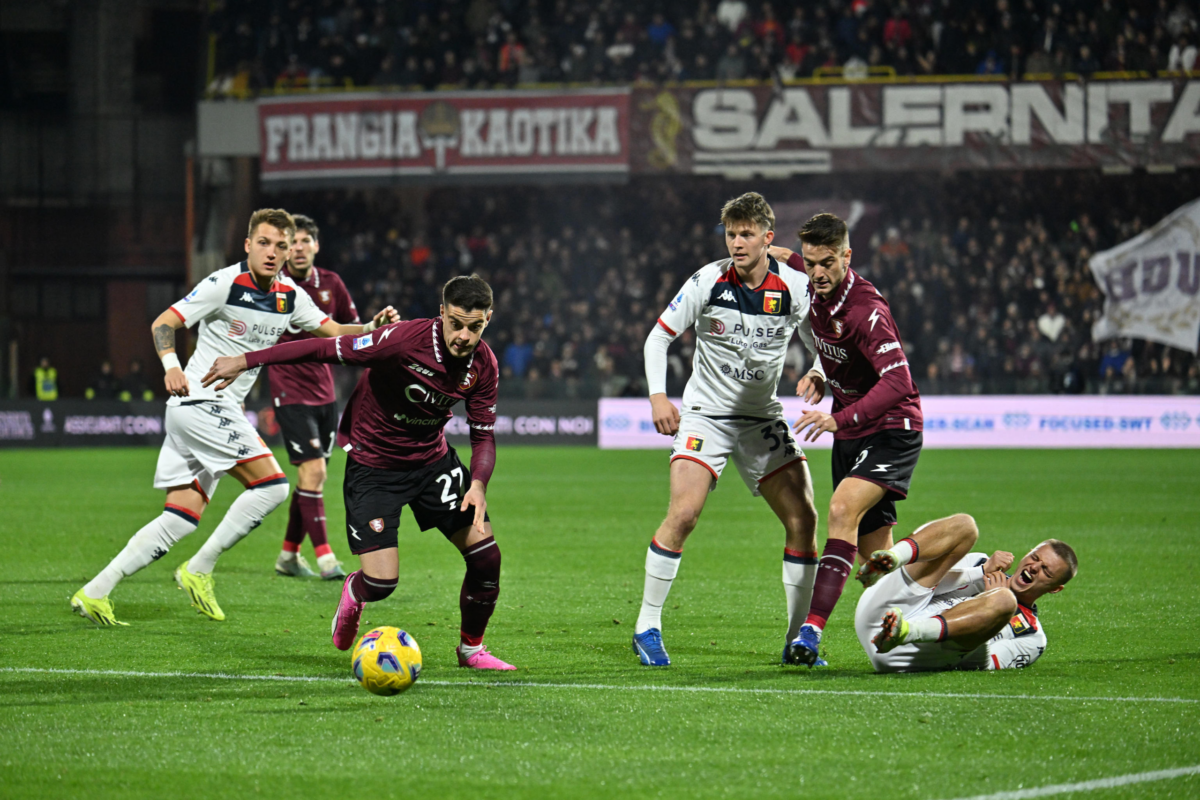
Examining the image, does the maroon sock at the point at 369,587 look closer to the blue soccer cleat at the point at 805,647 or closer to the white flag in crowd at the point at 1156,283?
the blue soccer cleat at the point at 805,647

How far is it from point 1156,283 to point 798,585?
21333 mm

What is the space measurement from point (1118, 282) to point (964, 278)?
2.95 m

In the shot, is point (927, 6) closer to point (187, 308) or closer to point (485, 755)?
point (187, 308)

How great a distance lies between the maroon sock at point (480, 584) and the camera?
6527mm

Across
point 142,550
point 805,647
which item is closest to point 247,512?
point 142,550

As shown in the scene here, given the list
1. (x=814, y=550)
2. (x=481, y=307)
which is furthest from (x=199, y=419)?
(x=814, y=550)

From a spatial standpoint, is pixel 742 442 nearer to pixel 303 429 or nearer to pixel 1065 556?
pixel 1065 556

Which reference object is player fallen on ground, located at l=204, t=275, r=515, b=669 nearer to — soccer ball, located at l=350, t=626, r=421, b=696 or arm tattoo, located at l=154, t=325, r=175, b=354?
soccer ball, located at l=350, t=626, r=421, b=696

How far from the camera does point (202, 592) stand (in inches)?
320

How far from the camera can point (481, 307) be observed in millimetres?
6176

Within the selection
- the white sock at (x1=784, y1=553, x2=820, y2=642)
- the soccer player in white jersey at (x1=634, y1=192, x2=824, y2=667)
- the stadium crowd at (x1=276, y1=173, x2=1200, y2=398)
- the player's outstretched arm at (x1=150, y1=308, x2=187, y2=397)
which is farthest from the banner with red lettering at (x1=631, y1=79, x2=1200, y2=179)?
the white sock at (x1=784, y1=553, x2=820, y2=642)

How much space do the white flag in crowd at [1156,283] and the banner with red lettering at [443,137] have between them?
9.84m

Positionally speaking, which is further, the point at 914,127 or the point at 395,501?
the point at 914,127

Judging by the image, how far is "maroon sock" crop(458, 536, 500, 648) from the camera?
6.53 m
